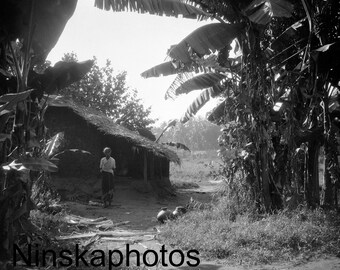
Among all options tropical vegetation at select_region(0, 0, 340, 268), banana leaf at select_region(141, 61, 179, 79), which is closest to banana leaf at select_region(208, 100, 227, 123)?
tropical vegetation at select_region(0, 0, 340, 268)

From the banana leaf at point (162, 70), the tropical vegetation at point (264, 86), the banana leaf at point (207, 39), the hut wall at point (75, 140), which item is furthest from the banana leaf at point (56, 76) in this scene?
the hut wall at point (75, 140)

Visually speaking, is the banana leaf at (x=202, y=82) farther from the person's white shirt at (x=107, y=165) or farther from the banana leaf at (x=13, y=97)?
the banana leaf at (x=13, y=97)

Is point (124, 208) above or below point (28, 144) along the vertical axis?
below

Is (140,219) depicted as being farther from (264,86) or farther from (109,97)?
(109,97)

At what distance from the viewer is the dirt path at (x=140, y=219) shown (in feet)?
13.8

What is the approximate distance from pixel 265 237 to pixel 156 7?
4374 millimetres

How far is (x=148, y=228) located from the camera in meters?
6.96

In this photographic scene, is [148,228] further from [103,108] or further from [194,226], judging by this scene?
[103,108]

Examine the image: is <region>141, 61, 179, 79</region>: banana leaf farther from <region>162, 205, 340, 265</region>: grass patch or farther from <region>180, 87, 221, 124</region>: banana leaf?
<region>162, 205, 340, 265</region>: grass patch

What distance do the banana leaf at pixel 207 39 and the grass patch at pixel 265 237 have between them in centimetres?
327

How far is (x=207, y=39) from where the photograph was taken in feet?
20.8

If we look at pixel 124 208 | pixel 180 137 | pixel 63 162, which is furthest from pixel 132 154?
pixel 180 137

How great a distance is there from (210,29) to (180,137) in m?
53.5

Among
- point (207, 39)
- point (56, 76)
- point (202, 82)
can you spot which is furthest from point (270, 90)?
point (56, 76)
